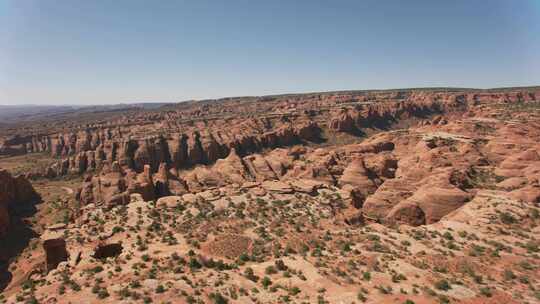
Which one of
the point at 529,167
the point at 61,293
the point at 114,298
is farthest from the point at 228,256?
the point at 529,167

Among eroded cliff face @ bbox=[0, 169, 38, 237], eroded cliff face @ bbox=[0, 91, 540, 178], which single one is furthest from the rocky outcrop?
eroded cliff face @ bbox=[0, 91, 540, 178]

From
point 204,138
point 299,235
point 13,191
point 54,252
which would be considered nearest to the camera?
point 54,252

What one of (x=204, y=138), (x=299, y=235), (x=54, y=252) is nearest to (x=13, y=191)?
(x=54, y=252)

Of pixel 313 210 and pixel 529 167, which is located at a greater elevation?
pixel 529 167

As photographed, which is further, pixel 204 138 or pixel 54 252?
pixel 204 138

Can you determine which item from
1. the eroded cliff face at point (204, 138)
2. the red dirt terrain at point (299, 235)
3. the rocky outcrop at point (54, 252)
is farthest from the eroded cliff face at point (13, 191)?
the rocky outcrop at point (54, 252)

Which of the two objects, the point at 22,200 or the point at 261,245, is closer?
the point at 261,245

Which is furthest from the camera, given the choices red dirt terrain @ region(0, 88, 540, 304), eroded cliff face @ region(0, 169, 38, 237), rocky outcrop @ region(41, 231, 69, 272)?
eroded cliff face @ region(0, 169, 38, 237)

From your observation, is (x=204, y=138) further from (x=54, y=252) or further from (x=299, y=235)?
(x=299, y=235)

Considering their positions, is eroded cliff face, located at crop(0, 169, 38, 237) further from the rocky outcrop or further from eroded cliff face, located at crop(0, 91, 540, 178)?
the rocky outcrop

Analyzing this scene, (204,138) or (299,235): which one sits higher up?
(204,138)

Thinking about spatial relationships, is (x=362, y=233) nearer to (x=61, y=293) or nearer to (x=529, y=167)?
(x=61, y=293)
